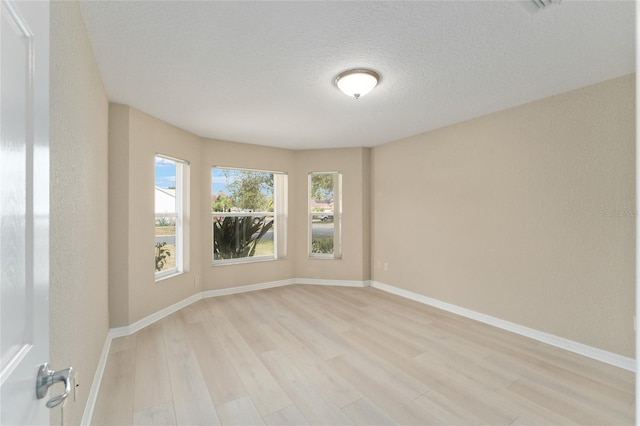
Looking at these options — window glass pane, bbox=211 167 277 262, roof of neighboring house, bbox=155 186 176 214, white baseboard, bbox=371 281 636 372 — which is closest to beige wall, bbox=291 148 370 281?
window glass pane, bbox=211 167 277 262

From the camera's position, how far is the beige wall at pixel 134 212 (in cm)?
288

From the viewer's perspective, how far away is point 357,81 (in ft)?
7.40

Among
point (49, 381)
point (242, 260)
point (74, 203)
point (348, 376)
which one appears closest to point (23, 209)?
point (49, 381)

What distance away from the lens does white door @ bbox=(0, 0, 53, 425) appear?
1.53 ft

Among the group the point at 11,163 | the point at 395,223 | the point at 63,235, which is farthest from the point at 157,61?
the point at 395,223

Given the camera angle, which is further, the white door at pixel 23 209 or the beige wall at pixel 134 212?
the beige wall at pixel 134 212

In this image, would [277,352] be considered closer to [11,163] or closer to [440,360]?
[440,360]

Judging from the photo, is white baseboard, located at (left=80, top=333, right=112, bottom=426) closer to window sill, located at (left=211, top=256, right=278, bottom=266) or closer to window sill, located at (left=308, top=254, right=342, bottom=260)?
window sill, located at (left=211, top=256, right=278, bottom=266)

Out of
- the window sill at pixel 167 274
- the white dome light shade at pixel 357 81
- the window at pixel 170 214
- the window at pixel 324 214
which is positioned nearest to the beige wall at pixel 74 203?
the window sill at pixel 167 274

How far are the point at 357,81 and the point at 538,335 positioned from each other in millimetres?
3067

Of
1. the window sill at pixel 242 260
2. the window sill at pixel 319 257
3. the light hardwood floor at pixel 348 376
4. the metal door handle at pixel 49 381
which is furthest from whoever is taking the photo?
the window sill at pixel 319 257

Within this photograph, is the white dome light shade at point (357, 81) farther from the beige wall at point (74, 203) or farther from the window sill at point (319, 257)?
the window sill at point (319, 257)

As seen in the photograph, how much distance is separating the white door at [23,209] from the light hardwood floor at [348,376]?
1.53 metres

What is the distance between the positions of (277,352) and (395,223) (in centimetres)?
272
